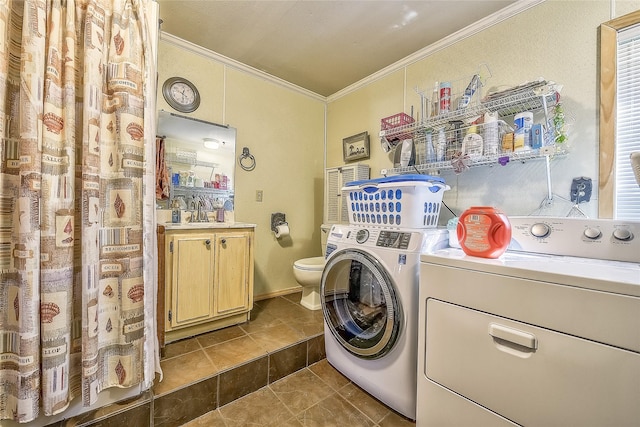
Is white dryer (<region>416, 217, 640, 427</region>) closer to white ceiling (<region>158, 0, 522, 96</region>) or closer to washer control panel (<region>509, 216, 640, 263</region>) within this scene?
washer control panel (<region>509, 216, 640, 263</region>)

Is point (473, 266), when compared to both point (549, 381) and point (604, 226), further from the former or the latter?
point (604, 226)

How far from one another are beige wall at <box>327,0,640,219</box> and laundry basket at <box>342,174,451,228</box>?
612 mm

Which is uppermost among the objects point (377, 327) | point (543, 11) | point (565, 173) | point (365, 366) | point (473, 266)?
point (543, 11)

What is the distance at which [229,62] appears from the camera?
8.04ft

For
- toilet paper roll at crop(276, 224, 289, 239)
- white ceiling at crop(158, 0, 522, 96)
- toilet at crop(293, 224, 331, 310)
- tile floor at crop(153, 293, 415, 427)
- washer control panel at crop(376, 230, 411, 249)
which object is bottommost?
tile floor at crop(153, 293, 415, 427)

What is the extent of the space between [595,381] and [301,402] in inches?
48.7

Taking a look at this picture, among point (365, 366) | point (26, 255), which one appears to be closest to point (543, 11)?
point (365, 366)

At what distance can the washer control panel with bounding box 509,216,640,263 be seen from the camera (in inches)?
40.5

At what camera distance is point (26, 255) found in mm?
940

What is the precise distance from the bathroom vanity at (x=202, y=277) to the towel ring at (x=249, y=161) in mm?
805

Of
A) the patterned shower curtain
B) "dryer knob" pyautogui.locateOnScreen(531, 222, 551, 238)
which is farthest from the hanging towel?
"dryer knob" pyautogui.locateOnScreen(531, 222, 551, 238)

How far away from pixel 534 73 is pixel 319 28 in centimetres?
152

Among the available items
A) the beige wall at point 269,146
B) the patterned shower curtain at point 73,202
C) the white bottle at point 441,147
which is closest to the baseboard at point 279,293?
the beige wall at point 269,146

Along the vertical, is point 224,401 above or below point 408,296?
below
